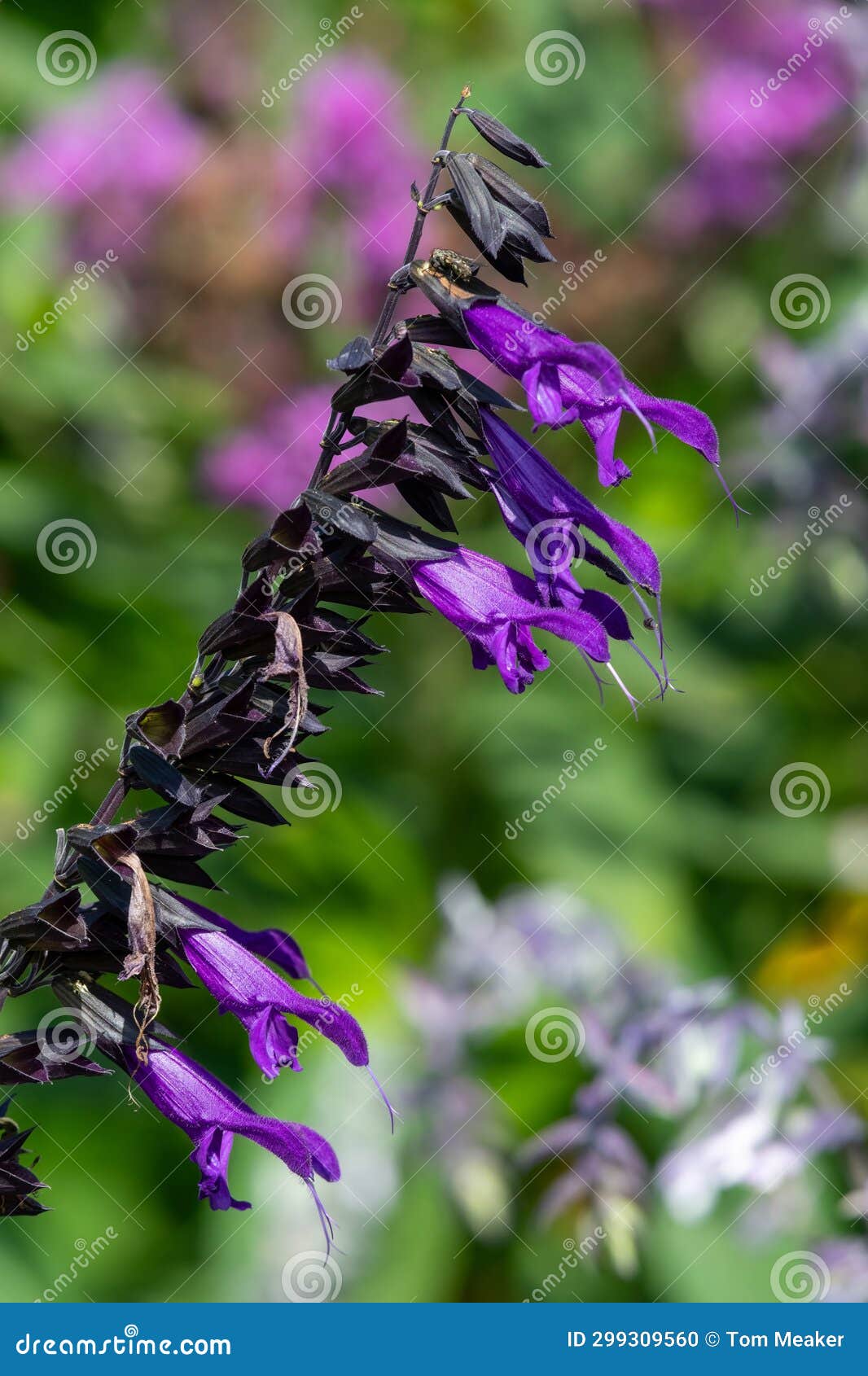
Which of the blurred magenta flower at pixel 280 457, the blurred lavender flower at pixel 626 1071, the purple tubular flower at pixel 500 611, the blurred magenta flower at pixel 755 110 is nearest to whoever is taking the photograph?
the purple tubular flower at pixel 500 611

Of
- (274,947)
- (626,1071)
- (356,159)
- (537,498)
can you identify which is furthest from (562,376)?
(356,159)

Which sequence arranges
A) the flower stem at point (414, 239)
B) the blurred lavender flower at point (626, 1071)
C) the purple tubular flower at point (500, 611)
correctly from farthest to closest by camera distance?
the blurred lavender flower at point (626, 1071)
the purple tubular flower at point (500, 611)
the flower stem at point (414, 239)

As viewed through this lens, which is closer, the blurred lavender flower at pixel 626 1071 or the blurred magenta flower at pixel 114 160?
the blurred lavender flower at pixel 626 1071

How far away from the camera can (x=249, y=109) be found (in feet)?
12.8

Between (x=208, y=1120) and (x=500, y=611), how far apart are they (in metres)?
0.46

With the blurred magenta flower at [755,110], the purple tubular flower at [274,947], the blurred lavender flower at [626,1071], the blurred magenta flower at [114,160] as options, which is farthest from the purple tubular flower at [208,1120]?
the blurred magenta flower at [755,110]

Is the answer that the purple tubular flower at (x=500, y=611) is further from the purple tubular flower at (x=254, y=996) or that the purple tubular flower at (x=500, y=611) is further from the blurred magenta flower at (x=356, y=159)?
the blurred magenta flower at (x=356, y=159)

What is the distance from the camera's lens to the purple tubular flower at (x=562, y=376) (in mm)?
962

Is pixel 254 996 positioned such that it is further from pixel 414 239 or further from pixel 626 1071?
pixel 626 1071

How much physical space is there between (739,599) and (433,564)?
2.40 meters

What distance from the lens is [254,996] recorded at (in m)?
1.02

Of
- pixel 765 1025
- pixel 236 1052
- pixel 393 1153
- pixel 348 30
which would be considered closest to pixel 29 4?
pixel 348 30

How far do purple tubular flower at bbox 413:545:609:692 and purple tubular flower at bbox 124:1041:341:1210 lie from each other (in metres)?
0.40

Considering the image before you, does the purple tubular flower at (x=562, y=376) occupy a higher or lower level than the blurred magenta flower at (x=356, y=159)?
lower
